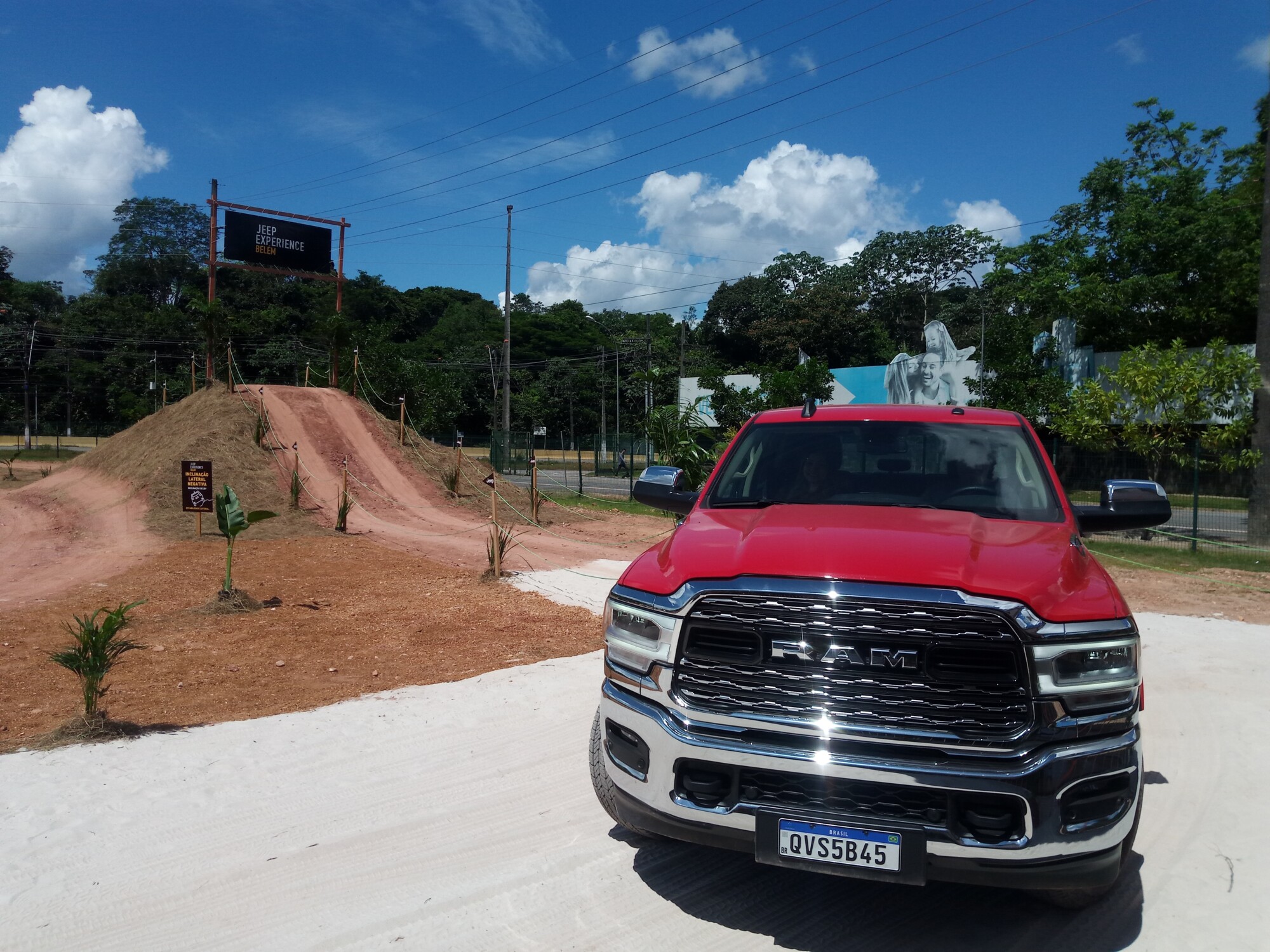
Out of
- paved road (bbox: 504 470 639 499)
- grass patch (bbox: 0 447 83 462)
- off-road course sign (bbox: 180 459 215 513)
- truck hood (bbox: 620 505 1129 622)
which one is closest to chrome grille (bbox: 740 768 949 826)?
truck hood (bbox: 620 505 1129 622)

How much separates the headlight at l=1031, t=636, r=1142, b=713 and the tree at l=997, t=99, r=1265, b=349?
1244 inches

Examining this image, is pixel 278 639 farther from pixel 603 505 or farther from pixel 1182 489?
pixel 1182 489

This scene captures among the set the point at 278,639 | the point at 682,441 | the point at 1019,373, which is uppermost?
the point at 1019,373

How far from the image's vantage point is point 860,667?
297 cm

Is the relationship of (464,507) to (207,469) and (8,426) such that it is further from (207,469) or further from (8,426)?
(8,426)

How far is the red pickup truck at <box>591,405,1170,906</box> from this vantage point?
277 cm

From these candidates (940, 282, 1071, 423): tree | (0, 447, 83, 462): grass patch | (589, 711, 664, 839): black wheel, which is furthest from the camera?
(0, 447, 83, 462): grass patch

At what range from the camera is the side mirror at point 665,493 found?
15.5 ft

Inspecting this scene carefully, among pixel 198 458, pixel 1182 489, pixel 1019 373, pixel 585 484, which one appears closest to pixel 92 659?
pixel 198 458

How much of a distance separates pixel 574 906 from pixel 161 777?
2.58 metres

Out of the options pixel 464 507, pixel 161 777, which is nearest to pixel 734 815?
pixel 161 777

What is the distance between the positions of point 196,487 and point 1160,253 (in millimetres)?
31459

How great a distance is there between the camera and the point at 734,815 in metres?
2.95

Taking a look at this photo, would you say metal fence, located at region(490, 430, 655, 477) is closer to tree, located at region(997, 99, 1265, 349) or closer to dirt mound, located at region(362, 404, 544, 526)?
dirt mound, located at region(362, 404, 544, 526)
